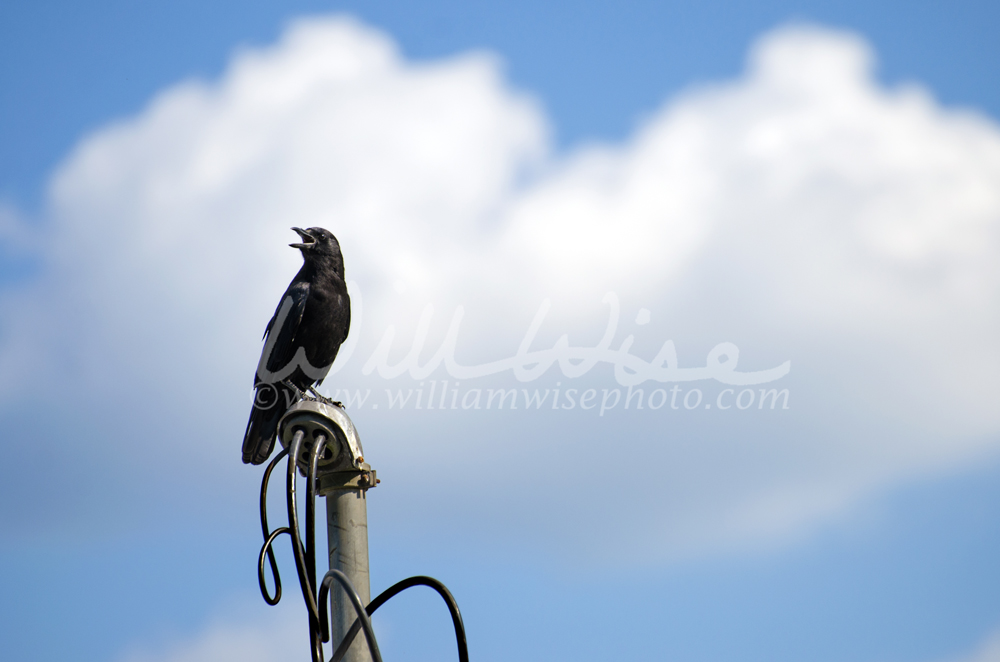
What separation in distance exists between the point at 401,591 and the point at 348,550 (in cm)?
27

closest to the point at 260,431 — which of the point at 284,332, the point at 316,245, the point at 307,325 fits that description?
the point at 284,332

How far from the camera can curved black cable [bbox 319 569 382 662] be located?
7.51 feet

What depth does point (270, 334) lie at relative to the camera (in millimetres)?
7035

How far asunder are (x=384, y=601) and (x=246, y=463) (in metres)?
3.45

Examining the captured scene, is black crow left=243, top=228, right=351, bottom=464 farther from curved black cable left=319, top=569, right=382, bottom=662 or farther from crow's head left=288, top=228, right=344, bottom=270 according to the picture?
curved black cable left=319, top=569, right=382, bottom=662

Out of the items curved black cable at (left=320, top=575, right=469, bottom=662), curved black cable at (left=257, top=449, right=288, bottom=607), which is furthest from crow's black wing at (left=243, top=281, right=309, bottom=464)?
curved black cable at (left=320, top=575, right=469, bottom=662)

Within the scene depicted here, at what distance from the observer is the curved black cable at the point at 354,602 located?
229 cm

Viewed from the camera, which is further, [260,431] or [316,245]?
[316,245]

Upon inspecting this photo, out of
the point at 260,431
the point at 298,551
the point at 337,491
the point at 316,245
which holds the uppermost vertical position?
the point at 316,245

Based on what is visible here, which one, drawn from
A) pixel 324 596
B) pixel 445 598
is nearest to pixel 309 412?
pixel 324 596

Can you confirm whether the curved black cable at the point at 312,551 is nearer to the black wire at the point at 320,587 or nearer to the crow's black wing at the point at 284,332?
the black wire at the point at 320,587

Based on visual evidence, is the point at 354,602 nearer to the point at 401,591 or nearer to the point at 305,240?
the point at 401,591

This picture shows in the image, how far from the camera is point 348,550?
9.25ft

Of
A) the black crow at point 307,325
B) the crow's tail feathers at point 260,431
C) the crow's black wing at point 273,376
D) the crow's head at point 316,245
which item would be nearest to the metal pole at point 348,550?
the crow's tail feathers at point 260,431
